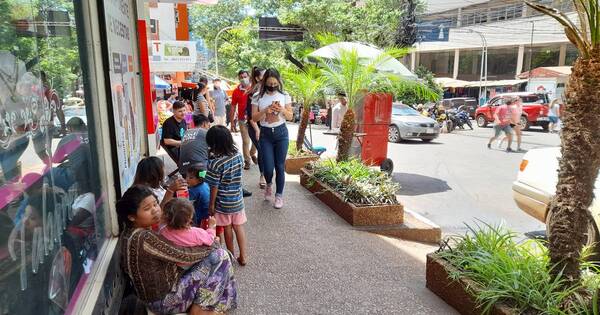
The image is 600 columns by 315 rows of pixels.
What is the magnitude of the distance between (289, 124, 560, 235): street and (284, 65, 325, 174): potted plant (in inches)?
80.0

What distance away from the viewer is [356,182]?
18.6 ft

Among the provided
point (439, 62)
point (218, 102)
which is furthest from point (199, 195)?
point (439, 62)

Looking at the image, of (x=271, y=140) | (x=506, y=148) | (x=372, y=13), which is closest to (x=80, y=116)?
(x=271, y=140)

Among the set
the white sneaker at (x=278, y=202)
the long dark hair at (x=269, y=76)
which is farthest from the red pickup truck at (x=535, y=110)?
the long dark hair at (x=269, y=76)

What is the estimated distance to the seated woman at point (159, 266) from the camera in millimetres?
2496

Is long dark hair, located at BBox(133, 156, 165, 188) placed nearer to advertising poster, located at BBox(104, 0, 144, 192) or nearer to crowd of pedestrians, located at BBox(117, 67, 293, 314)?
crowd of pedestrians, located at BBox(117, 67, 293, 314)

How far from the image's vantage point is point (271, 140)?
5164 mm

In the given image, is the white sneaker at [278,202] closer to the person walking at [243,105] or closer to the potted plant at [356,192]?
the potted plant at [356,192]

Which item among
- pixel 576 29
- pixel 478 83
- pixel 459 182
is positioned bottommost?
pixel 459 182

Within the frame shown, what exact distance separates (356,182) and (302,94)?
366cm

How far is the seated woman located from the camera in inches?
98.3

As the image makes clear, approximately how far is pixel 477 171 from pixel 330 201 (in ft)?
20.1

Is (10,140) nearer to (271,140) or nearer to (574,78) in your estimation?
(574,78)

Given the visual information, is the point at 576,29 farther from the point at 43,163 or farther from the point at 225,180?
the point at 43,163
